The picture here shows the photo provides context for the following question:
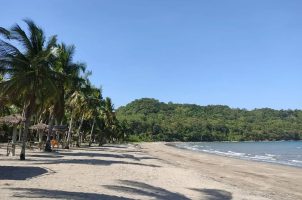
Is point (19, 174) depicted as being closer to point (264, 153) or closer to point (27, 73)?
point (27, 73)

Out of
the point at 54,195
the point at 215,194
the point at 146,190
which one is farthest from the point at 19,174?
the point at 215,194

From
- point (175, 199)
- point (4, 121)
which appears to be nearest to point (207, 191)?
point (175, 199)

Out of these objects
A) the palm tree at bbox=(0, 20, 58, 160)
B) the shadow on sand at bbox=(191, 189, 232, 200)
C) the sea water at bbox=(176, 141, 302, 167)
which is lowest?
the shadow on sand at bbox=(191, 189, 232, 200)

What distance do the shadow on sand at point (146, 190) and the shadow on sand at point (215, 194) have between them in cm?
103

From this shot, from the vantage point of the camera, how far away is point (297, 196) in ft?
53.9

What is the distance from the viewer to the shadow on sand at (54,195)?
9.59 metres

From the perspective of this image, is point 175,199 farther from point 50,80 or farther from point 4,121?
point 4,121

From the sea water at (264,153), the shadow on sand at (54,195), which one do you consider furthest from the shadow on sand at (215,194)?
the sea water at (264,153)

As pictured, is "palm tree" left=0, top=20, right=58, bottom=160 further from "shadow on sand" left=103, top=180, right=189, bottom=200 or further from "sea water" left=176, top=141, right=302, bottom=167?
"sea water" left=176, top=141, right=302, bottom=167

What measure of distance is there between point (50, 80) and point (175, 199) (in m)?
12.1

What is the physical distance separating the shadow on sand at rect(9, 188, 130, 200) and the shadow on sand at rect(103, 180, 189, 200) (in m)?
1.40

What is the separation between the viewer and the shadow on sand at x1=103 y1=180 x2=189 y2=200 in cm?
1171

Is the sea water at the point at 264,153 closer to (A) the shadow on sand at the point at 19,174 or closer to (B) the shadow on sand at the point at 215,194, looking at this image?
(B) the shadow on sand at the point at 215,194

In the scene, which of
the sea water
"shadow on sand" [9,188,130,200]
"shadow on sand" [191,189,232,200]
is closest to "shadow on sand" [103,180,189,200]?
"shadow on sand" [191,189,232,200]
